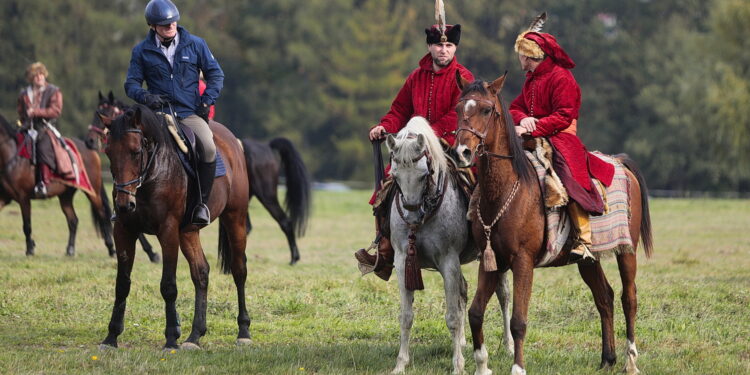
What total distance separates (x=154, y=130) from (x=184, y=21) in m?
50.9

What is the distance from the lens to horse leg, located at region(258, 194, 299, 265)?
650 inches

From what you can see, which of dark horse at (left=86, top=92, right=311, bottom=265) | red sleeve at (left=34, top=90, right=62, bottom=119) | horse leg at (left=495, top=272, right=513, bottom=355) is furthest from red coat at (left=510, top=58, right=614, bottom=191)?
red sleeve at (left=34, top=90, right=62, bottom=119)

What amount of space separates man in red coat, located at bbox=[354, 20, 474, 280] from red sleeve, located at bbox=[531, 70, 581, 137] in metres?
0.80

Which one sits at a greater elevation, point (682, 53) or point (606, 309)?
point (682, 53)

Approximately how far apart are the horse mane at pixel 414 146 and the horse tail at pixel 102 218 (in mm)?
10274

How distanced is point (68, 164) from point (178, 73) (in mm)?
8517

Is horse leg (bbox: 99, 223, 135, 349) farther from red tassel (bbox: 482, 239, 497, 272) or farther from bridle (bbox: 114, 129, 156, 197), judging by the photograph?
red tassel (bbox: 482, 239, 497, 272)

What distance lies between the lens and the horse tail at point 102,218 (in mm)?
16953

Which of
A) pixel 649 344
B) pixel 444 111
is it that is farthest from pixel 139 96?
pixel 649 344

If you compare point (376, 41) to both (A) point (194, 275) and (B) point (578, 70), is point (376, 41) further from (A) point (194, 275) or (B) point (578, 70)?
(A) point (194, 275)

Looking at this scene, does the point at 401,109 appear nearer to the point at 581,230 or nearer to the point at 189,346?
the point at 581,230

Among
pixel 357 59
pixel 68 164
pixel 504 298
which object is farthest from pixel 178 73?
pixel 357 59

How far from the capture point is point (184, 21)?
57.6 metres

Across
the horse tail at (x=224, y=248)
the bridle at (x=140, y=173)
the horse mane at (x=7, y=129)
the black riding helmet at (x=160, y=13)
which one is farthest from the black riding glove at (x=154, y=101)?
the horse mane at (x=7, y=129)
